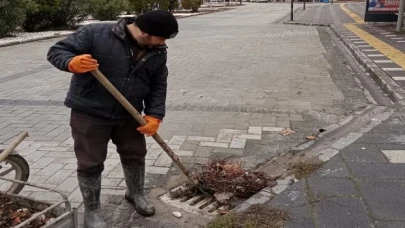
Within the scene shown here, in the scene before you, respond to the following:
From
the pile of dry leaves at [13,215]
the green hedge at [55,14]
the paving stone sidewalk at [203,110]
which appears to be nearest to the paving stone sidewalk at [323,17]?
the green hedge at [55,14]

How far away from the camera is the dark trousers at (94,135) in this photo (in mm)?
2961

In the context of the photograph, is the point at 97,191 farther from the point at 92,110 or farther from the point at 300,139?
the point at 300,139

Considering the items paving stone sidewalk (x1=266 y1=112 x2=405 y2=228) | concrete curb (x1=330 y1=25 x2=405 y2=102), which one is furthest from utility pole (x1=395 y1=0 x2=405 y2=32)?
paving stone sidewalk (x1=266 y1=112 x2=405 y2=228)

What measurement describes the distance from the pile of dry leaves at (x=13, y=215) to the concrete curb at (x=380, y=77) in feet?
18.4

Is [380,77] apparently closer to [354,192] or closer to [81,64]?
[354,192]

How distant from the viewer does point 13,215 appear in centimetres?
275

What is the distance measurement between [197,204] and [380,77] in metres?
5.73

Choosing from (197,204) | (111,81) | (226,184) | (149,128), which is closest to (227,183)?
(226,184)

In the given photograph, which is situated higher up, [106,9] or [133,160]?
[133,160]

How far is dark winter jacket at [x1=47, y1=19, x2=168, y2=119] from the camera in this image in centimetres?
284

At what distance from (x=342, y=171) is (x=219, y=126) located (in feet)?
6.12

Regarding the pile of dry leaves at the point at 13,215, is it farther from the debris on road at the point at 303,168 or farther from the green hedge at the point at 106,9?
the green hedge at the point at 106,9

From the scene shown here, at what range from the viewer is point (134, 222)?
10.8 feet

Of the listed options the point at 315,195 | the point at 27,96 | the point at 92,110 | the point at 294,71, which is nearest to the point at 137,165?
the point at 92,110
